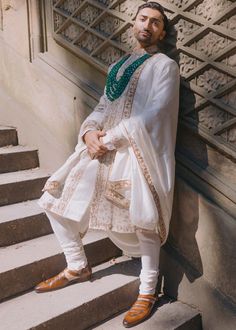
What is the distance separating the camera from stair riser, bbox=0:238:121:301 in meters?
2.59

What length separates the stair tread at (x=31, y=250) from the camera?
8.81ft

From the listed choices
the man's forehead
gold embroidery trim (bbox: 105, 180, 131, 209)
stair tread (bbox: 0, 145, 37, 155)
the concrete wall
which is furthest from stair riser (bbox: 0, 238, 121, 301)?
the man's forehead

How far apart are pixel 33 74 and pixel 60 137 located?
665mm

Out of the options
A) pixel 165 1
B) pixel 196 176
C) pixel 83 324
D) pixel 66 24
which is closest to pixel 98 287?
pixel 83 324

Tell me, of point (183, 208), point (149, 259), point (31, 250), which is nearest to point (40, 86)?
point (31, 250)

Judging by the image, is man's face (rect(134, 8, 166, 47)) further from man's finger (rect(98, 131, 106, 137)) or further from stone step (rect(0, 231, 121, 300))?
stone step (rect(0, 231, 121, 300))

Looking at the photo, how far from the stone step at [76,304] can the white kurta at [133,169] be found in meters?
0.37

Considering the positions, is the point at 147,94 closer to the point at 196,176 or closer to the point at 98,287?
the point at 196,176

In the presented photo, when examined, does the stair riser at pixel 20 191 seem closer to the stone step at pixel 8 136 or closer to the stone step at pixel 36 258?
the stone step at pixel 36 258

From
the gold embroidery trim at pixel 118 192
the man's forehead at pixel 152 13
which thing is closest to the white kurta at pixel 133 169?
the gold embroidery trim at pixel 118 192

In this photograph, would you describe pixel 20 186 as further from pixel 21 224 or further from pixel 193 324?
pixel 193 324

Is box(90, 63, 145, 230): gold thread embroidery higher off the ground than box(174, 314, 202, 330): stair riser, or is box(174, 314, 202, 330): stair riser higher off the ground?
box(90, 63, 145, 230): gold thread embroidery

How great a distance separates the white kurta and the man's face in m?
0.15

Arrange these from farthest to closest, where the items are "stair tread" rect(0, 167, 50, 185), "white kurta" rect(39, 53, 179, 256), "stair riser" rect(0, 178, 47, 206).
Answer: "stair tread" rect(0, 167, 50, 185) → "stair riser" rect(0, 178, 47, 206) → "white kurta" rect(39, 53, 179, 256)
